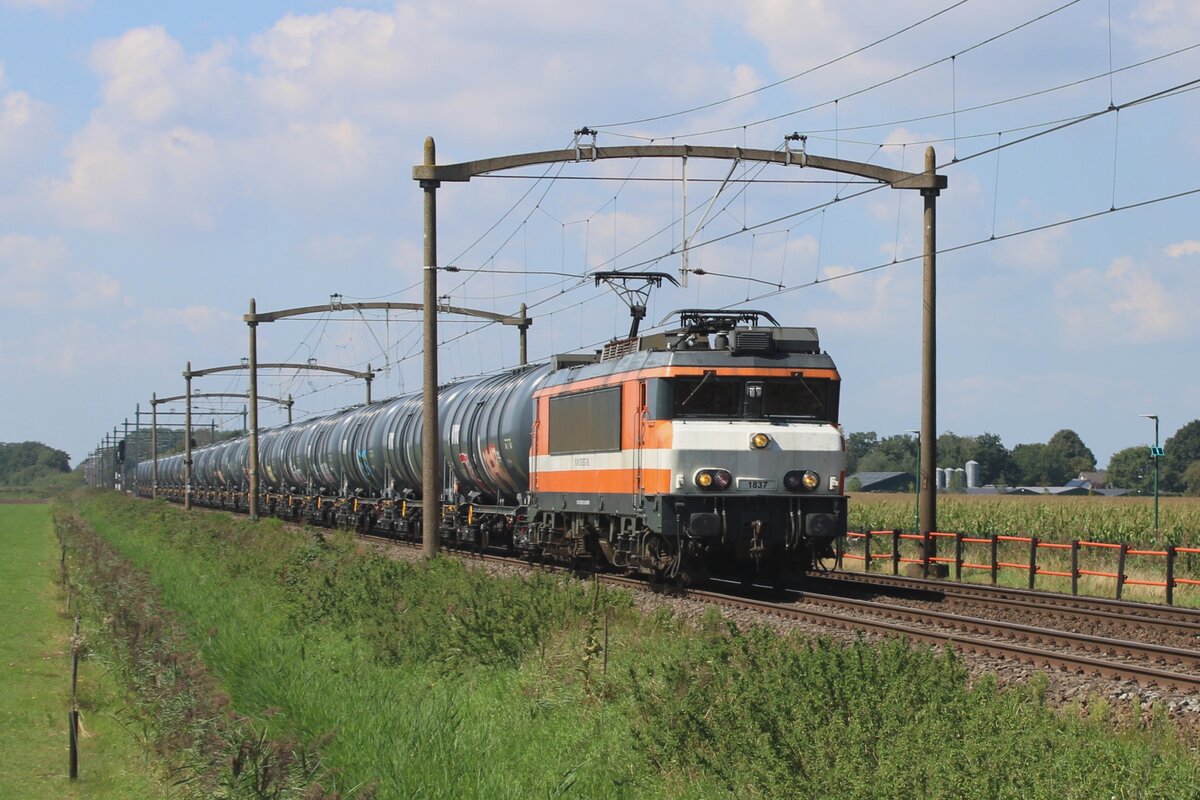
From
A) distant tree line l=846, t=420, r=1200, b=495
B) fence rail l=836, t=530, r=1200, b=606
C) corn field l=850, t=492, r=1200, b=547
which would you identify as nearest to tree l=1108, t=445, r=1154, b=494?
distant tree line l=846, t=420, r=1200, b=495

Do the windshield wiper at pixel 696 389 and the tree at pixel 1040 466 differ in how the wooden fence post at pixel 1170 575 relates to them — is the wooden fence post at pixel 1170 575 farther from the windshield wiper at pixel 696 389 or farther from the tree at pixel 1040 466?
the tree at pixel 1040 466

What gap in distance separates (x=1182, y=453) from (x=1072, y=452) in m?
25.9

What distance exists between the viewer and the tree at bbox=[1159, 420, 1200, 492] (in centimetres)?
13650

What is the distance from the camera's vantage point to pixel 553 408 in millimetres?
23562

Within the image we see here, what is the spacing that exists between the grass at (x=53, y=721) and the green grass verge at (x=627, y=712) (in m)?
1.30

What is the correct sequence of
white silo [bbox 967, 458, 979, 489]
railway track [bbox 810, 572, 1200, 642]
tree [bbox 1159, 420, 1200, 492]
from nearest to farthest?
railway track [bbox 810, 572, 1200, 642]
white silo [bbox 967, 458, 979, 489]
tree [bbox 1159, 420, 1200, 492]

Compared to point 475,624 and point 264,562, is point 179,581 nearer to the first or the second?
point 264,562

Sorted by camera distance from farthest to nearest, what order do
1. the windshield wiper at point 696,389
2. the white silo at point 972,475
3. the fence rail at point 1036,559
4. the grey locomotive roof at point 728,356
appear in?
the white silo at point 972,475
the fence rail at point 1036,559
the grey locomotive roof at point 728,356
the windshield wiper at point 696,389

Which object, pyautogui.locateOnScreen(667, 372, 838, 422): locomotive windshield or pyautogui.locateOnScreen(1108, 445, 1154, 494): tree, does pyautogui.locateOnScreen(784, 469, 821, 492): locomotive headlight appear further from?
pyautogui.locateOnScreen(1108, 445, 1154, 494): tree

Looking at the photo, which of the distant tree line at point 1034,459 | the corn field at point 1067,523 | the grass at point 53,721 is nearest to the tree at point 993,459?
the distant tree line at point 1034,459

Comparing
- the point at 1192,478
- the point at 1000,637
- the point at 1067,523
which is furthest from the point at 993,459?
the point at 1000,637

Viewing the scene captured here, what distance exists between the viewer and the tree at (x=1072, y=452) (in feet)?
534

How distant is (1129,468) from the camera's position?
14288 centimetres

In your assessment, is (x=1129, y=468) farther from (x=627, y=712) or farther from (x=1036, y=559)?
(x=627, y=712)
